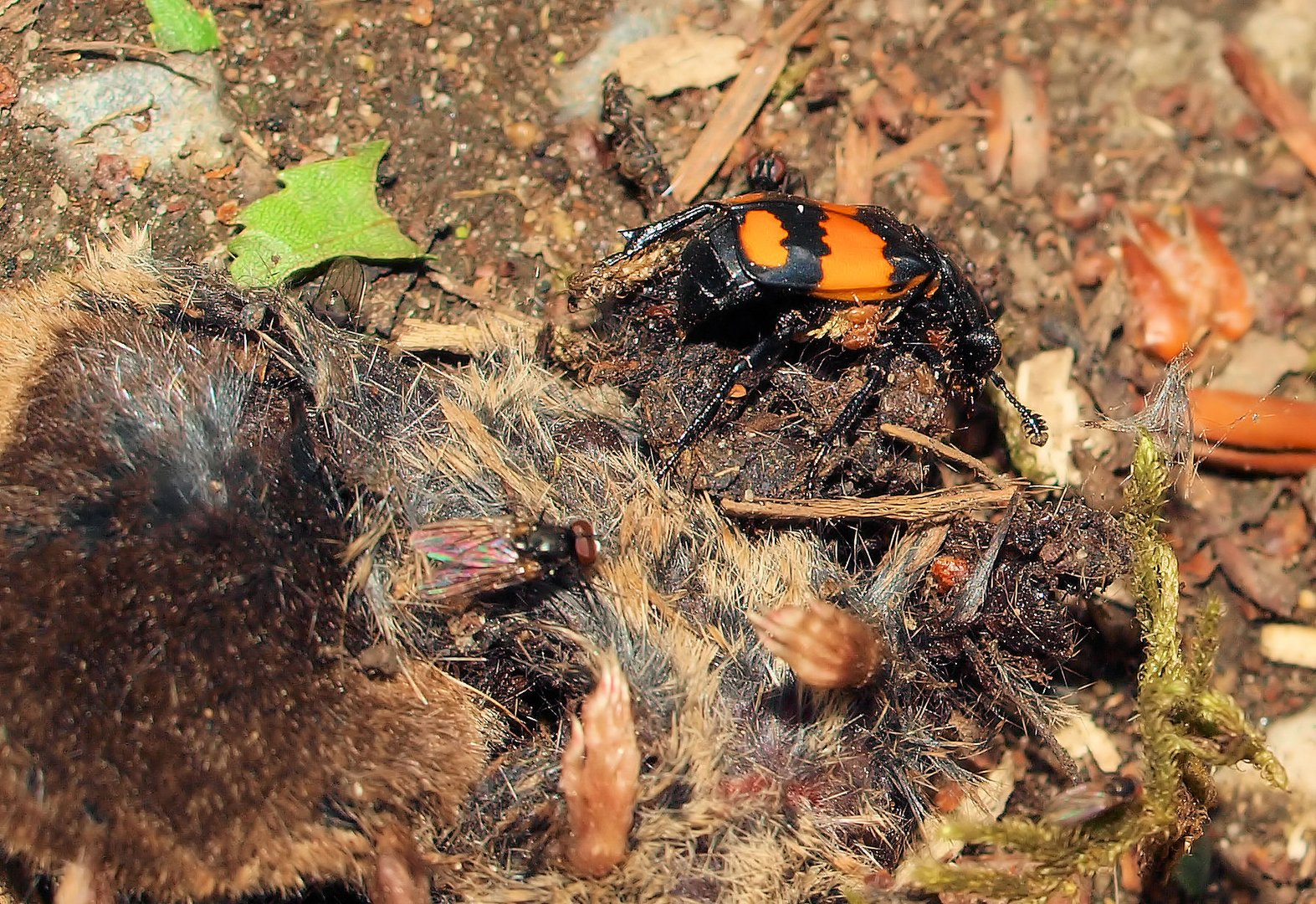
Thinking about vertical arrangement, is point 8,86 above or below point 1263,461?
above

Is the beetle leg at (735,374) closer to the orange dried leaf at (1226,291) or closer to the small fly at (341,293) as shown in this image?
the small fly at (341,293)

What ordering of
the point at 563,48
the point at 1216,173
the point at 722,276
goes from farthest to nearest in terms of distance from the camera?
1. the point at 1216,173
2. the point at 563,48
3. the point at 722,276

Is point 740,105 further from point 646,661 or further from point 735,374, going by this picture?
point 646,661

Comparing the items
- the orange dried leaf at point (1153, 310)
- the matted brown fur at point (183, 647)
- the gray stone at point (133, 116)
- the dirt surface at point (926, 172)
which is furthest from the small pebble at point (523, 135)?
the orange dried leaf at point (1153, 310)

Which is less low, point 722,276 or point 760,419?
point 722,276

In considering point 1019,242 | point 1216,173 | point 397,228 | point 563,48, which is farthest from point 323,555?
point 1216,173

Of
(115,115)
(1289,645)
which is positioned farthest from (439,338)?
(1289,645)

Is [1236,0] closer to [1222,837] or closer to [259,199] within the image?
[1222,837]
